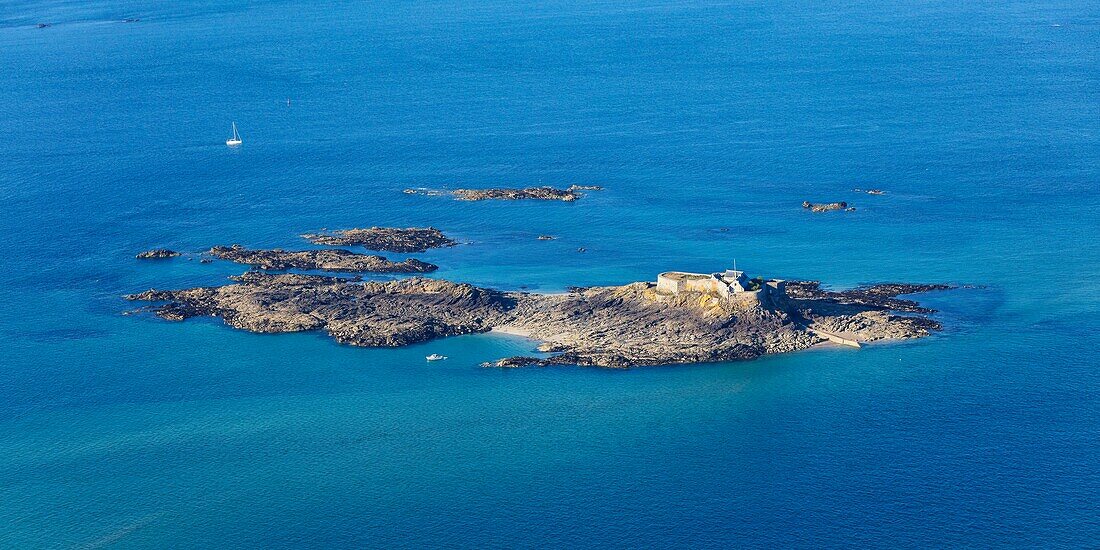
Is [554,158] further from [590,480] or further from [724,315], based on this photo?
[590,480]

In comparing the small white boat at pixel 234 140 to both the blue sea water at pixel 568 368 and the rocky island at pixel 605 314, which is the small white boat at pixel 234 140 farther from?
the rocky island at pixel 605 314

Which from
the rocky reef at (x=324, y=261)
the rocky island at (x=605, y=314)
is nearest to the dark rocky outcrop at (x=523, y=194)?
the rocky reef at (x=324, y=261)

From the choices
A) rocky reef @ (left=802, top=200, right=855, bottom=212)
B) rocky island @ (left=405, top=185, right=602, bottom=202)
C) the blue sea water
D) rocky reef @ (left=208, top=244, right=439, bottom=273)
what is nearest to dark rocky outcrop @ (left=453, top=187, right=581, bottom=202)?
rocky island @ (left=405, top=185, right=602, bottom=202)

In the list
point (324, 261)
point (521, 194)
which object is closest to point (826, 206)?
point (521, 194)

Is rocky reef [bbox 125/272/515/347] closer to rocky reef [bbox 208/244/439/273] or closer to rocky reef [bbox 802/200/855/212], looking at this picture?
rocky reef [bbox 208/244/439/273]

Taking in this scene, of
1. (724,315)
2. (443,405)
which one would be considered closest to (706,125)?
(724,315)

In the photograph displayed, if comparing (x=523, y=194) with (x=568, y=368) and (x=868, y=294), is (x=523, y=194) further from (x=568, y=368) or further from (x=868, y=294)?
(x=568, y=368)
